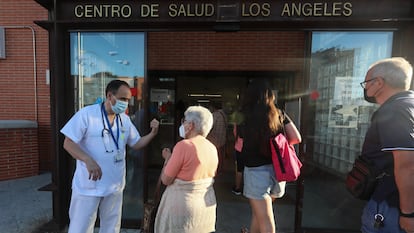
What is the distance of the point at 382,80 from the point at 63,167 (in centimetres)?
357

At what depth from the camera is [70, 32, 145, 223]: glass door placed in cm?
357

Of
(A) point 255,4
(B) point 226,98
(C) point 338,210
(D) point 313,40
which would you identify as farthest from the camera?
(B) point 226,98

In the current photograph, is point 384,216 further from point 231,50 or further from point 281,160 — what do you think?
point 231,50

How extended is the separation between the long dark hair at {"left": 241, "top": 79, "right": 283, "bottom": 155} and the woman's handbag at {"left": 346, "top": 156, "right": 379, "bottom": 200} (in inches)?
28.4

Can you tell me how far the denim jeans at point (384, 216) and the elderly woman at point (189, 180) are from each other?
3.61ft

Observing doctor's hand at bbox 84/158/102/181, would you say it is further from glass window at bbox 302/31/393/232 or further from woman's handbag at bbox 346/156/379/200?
glass window at bbox 302/31/393/232

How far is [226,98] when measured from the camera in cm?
696

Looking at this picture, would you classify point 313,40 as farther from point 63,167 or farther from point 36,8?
point 36,8

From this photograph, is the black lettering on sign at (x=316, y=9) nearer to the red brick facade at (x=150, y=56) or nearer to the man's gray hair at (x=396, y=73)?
the man's gray hair at (x=396, y=73)

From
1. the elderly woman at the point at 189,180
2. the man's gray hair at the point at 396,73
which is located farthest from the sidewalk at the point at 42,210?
the man's gray hair at the point at 396,73

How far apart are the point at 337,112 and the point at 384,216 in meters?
2.34

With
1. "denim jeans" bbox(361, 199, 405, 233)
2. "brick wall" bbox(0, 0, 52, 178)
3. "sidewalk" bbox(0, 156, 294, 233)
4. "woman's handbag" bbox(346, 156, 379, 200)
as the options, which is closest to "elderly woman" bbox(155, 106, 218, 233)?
"woman's handbag" bbox(346, 156, 379, 200)

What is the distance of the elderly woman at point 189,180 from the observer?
1.94m

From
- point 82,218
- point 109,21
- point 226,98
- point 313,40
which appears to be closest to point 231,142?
point 226,98
